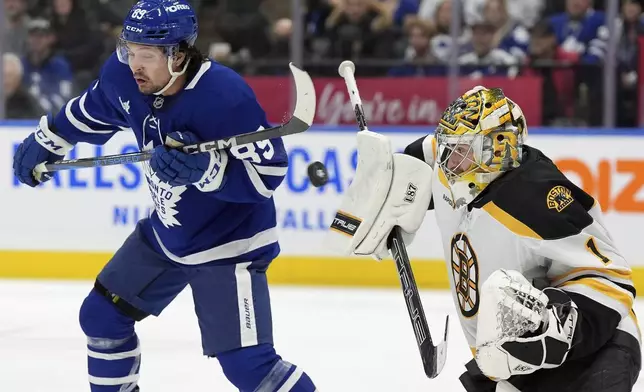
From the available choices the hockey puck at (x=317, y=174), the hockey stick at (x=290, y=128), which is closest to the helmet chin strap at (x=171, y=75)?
the hockey stick at (x=290, y=128)

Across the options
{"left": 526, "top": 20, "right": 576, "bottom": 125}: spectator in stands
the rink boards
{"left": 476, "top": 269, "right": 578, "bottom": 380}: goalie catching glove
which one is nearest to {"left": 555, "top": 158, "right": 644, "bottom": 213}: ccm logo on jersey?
the rink boards

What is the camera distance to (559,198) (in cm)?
194

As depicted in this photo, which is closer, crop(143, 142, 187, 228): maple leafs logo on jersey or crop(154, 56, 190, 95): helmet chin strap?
crop(154, 56, 190, 95): helmet chin strap

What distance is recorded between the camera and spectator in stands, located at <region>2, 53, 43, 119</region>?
5.64m

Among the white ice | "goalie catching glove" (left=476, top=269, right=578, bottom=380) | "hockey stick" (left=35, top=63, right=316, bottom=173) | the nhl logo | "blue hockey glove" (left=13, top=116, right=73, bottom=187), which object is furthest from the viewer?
the white ice

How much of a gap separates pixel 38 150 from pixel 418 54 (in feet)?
10.2

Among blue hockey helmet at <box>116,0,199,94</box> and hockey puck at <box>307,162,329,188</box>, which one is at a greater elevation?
blue hockey helmet at <box>116,0,199,94</box>

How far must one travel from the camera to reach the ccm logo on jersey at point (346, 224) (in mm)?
2354

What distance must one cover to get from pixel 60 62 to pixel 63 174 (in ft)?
2.42

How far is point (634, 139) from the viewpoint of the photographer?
505 centimetres

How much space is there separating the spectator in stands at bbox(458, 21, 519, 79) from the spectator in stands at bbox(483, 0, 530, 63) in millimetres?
25

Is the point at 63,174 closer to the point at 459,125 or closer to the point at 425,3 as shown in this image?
the point at 425,3

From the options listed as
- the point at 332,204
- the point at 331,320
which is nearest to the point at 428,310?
the point at 331,320

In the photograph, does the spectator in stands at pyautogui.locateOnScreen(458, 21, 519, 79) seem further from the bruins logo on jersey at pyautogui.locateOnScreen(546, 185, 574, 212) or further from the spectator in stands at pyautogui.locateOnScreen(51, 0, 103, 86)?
the bruins logo on jersey at pyautogui.locateOnScreen(546, 185, 574, 212)
